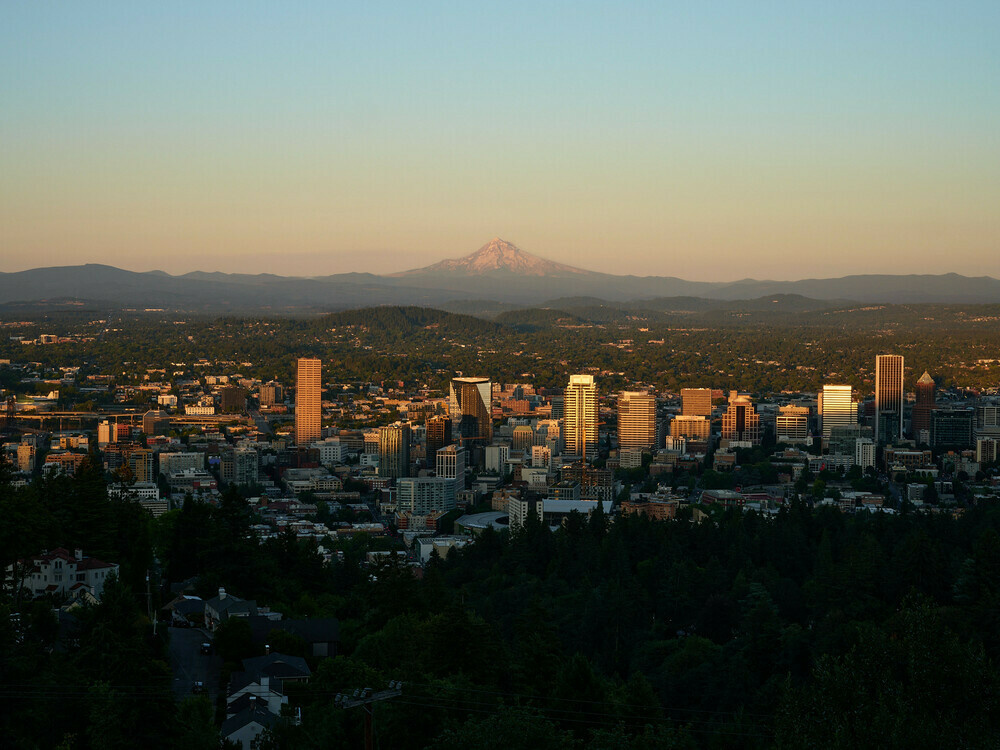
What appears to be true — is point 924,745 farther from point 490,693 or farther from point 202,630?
point 202,630

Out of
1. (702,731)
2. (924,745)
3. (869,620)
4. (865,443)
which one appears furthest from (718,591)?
(865,443)

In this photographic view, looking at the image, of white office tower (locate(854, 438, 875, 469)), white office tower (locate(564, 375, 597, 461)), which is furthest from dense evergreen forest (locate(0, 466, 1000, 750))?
white office tower (locate(564, 375, 597, 461))

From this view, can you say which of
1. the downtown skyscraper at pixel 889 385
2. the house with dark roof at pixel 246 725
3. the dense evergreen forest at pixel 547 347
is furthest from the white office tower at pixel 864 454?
the house with dark roof at pixel 246 725

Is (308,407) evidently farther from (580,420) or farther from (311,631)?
(311,631)

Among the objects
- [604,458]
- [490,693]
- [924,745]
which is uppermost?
[924,745]

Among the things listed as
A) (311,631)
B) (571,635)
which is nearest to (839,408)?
(571,635)

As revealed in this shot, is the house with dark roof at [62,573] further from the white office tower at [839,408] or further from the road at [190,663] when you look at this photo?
the white office tower at [839,408]
